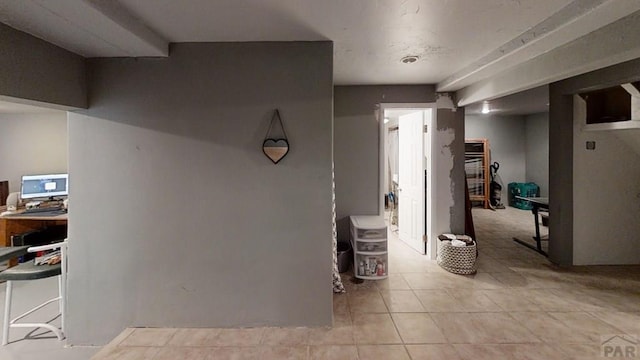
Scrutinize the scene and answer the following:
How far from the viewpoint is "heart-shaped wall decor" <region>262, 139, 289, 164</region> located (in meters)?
2.53

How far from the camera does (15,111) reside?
185 inches

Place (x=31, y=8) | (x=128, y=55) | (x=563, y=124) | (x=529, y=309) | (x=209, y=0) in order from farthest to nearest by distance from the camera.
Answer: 1. (x=563, y=124)
2. (x=529, y=309)
3. (x=128, y=55)
4. (x=209, y=0)
5. (x=31, y=8)

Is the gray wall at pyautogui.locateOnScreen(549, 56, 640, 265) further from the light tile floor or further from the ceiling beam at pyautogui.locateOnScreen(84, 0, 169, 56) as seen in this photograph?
the ceiling beam at pyautogui.locateOnScreen(84, 0, 169, 56)

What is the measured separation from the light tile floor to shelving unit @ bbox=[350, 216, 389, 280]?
0.16 m

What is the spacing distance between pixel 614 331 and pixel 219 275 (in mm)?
3070

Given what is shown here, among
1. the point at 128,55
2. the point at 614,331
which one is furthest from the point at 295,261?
the point at 614,331

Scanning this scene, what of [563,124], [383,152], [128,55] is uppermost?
[128,55]

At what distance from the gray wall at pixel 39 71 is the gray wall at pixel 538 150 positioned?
9.13 metres

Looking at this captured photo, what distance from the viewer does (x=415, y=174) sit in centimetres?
466

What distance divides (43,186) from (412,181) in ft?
17.2

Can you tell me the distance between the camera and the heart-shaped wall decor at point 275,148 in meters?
2.53

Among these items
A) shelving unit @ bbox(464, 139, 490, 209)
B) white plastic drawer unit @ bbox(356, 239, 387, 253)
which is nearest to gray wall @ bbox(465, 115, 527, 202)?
shelving unit @ bbox(464, 139, 490, 209)

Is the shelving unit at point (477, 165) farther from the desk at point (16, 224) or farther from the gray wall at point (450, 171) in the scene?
the desk at point (16, 224)

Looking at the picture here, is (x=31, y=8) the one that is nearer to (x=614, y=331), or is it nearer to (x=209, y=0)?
(x=209, y=0)
